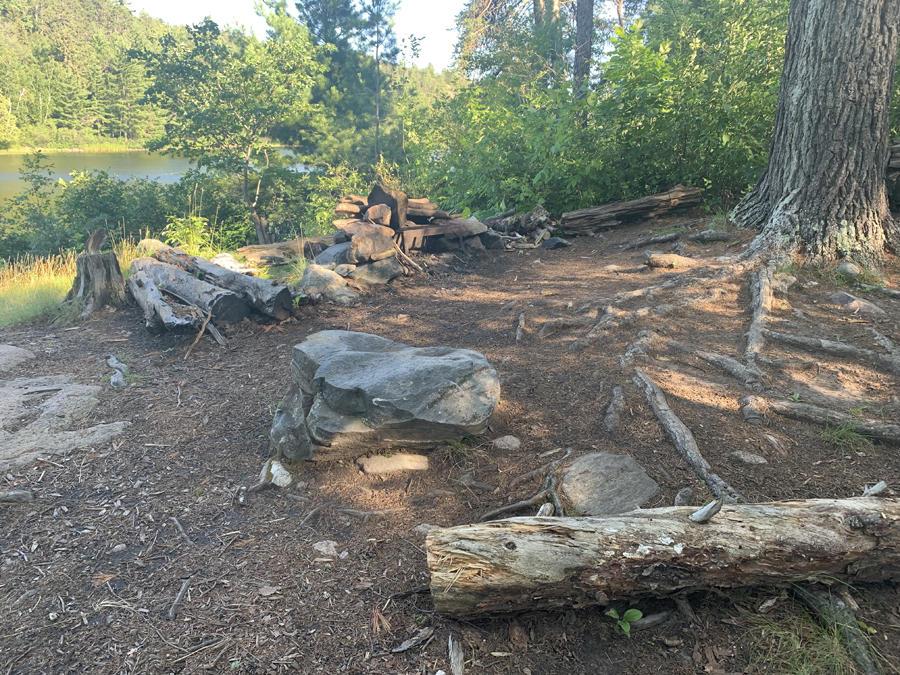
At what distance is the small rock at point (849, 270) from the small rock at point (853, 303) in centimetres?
45

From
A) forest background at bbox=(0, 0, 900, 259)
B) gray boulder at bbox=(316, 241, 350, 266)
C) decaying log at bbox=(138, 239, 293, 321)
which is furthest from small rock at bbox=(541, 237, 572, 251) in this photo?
decaying log at bbox=(138, 239, 293, 321)

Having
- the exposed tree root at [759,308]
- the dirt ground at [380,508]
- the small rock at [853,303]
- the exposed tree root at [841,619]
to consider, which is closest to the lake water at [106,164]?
the dirt ground at [380,508]

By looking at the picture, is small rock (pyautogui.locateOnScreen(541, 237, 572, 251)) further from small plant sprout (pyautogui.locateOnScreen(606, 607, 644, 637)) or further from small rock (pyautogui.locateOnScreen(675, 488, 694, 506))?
small plant sprout (pyautogui.locateOnScreen(606, 607, 644, 637))

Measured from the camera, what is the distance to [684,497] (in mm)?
2602

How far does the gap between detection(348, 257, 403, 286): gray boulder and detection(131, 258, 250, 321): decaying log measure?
180 centimetres

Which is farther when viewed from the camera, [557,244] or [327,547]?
[557,244]

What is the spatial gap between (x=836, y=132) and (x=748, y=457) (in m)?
4.52

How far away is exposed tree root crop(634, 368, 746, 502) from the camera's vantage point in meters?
2.61

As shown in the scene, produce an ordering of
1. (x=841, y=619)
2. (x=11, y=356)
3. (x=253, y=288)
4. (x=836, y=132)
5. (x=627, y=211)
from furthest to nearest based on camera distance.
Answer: (x=627, y=211) → (x=253, y=288) → (x=11, y=356) → (x=836, y=132) → (x=841, y=619)

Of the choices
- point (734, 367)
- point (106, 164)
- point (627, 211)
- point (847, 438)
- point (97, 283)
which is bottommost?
point (847, 438)

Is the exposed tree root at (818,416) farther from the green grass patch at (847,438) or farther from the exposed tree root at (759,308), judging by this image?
the exposed tree root at (759,308)

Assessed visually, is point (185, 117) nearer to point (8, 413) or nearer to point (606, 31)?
point (8, 413)

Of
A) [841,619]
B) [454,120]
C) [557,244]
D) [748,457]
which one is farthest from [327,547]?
[454,120]

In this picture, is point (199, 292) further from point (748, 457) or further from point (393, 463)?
point (748, 457)
